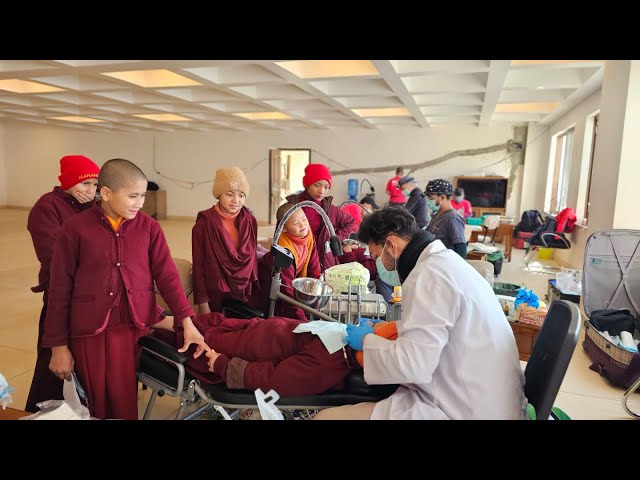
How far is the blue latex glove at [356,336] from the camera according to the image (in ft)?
5.07

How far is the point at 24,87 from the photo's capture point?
755 centimetres

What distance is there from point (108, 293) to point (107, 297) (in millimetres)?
16

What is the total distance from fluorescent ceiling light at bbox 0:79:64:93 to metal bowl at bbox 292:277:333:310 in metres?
7.30

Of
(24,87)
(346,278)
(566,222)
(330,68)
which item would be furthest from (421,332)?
(24,87)

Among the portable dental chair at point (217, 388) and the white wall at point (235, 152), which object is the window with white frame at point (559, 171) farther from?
the portable dental chair at point (217, 388)

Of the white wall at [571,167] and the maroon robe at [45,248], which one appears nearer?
the maroon robe at [45,248]

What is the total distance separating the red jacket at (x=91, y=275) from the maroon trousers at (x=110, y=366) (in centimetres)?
5

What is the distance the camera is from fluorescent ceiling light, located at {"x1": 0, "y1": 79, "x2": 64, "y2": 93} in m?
7.38

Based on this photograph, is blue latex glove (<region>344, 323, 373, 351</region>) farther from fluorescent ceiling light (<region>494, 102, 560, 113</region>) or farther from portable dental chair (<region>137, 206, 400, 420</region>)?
fluorescent ceiling light (<region>494, 102, 560, 113</region>)

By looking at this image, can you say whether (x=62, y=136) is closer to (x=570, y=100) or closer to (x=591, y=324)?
(x=570, y=100)

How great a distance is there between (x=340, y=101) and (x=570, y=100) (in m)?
3.79

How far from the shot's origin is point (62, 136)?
13367 millimetres

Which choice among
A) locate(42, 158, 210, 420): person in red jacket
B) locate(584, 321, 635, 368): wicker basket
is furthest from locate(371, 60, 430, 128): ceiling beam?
locate(42, 158, 210, 420): person in red jacket

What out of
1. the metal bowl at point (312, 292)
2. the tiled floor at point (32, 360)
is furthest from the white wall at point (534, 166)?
the metal bowl at point (312, 292)
